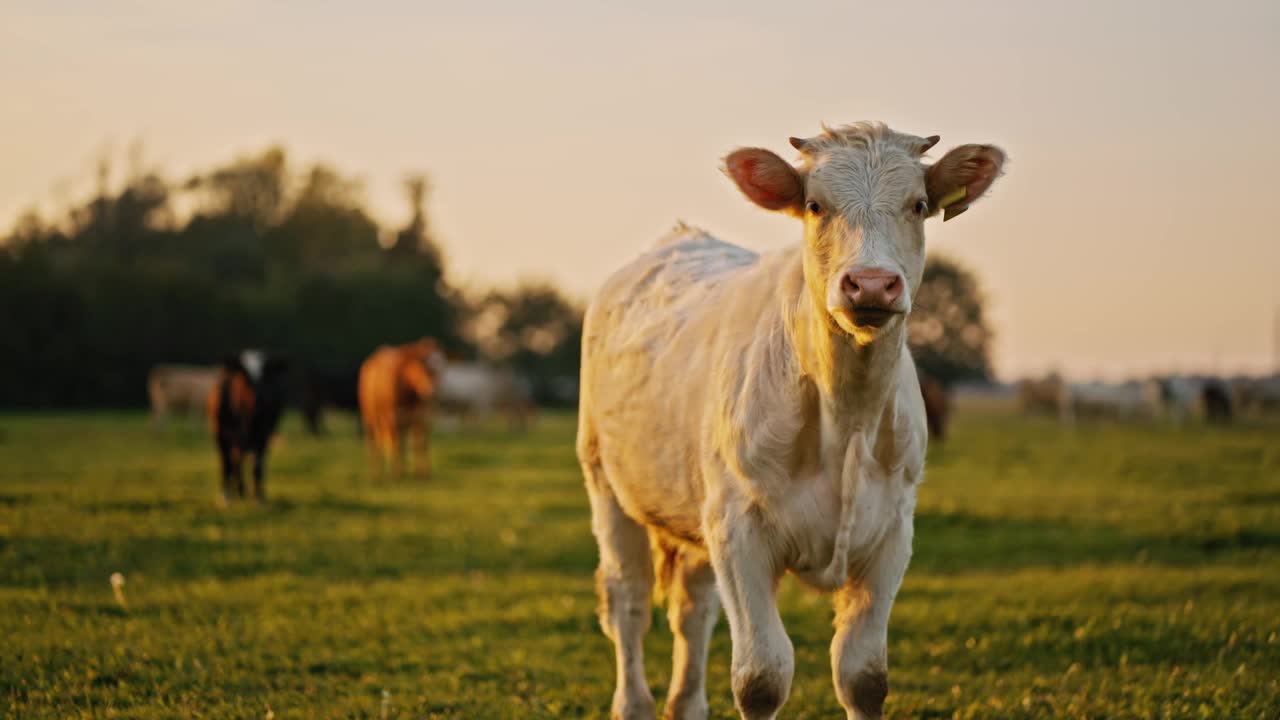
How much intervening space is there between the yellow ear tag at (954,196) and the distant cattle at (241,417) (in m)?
11.6

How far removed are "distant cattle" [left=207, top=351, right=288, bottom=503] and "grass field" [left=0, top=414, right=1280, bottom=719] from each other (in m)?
0.49

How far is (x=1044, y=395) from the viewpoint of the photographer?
2105 inches

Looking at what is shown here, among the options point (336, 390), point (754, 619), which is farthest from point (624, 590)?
point (336, 390)

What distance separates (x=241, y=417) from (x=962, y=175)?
1262 centimetres

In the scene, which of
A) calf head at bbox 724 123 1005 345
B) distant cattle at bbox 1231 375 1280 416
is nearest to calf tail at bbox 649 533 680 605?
calf head at bbox 724 123 1005 345

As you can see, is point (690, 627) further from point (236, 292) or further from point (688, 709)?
point (236, 292)

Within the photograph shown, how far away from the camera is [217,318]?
44.5 meters

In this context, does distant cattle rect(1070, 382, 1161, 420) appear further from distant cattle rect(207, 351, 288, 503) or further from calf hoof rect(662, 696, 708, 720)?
calf hoof rect(662, 696, 708, 720)

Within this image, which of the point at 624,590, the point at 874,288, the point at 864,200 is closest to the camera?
the point at 874,288

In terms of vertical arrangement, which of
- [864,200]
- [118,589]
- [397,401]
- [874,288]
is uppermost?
[864,200]

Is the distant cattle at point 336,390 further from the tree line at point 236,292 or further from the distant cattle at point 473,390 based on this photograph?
the distant cattle at point 473,390

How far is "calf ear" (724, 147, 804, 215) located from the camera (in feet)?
15.3

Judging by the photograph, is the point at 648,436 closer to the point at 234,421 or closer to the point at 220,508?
the point at 220,508

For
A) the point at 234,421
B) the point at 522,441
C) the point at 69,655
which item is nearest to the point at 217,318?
the point at 522,441
